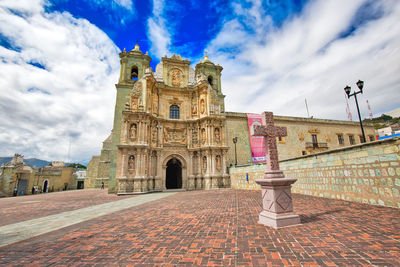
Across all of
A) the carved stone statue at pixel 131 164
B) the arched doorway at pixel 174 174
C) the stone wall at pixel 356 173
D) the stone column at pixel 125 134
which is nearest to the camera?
the stone wall at pixel 356 173

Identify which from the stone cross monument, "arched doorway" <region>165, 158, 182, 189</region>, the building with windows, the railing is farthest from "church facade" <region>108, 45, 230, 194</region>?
the railing

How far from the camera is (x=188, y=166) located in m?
19.7

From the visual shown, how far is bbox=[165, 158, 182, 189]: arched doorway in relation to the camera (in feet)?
66.4

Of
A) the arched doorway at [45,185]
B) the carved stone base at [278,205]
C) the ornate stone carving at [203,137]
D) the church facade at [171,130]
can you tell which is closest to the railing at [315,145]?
the church facade at [171,130]

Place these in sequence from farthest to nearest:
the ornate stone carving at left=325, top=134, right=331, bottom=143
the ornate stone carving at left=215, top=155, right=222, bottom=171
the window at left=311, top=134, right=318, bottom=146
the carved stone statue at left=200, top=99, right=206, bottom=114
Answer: the ornate stone carving at left=325, top=134, right=331, bottom=143 → the window at left=311, top=134, right=318, bottom=146 → the carved stone statue at left=200, top=99, right=206, bottom=114 → the ornate stone carving at left=215, top=155, right=222, bottom=171


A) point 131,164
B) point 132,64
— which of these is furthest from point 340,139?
point 132,64

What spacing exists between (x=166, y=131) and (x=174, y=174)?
5410mm

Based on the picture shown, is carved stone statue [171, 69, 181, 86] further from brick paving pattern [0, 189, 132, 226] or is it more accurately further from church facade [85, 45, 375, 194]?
brick paving pattern [0, 189, 132, 226]

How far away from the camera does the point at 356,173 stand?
6.91 m

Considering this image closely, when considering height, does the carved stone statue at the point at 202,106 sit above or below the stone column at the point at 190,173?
above

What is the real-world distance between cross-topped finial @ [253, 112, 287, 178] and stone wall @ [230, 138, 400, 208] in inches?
142

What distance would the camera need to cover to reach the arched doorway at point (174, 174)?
66.4ft

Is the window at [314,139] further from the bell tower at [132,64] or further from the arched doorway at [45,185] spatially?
the arched doorway at [45,185]

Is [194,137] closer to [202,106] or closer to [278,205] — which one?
[202,106]
